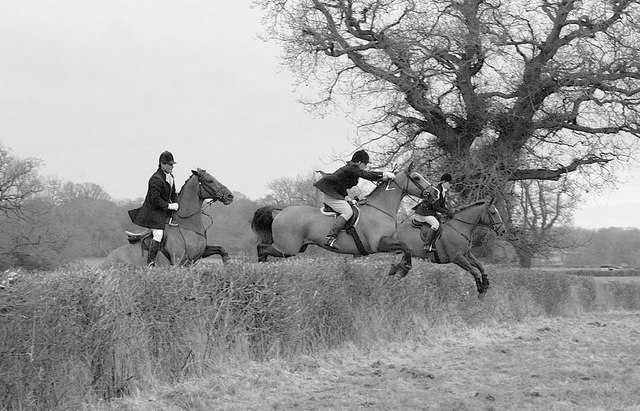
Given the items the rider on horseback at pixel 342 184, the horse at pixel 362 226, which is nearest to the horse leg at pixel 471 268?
the horse at pixel 362 226

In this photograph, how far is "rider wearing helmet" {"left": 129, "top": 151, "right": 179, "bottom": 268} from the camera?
11.2m

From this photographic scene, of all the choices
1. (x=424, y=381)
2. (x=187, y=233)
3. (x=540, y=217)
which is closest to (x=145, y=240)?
(x=187, y=233)

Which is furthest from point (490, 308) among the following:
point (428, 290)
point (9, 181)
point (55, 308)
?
point (9, 181)

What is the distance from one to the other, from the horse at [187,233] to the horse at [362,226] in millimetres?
977

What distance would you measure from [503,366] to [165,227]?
505 cm

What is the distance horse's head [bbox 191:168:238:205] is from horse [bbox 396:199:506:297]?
3987 millimetres

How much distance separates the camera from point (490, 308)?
A: 16031 mm

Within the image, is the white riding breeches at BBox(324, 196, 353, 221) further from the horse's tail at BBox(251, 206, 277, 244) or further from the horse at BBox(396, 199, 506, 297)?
the horse at BBox(396, 199, 506, 297)

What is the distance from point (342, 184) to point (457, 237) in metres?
3.51

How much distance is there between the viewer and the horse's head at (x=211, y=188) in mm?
11412

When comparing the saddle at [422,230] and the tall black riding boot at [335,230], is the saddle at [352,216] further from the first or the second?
the saddle at [422,230]

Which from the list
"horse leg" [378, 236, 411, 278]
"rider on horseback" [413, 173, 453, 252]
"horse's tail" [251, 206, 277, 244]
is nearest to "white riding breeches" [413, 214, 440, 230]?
"rider on horseback" [413, 173, 453, 252]

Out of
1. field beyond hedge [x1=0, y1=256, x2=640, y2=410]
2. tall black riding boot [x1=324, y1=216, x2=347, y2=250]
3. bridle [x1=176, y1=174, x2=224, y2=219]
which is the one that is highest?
bridle [x1=176, y1=174, x2=224, y2=219]

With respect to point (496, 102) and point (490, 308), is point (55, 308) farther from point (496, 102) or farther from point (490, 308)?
point (496, 102)
